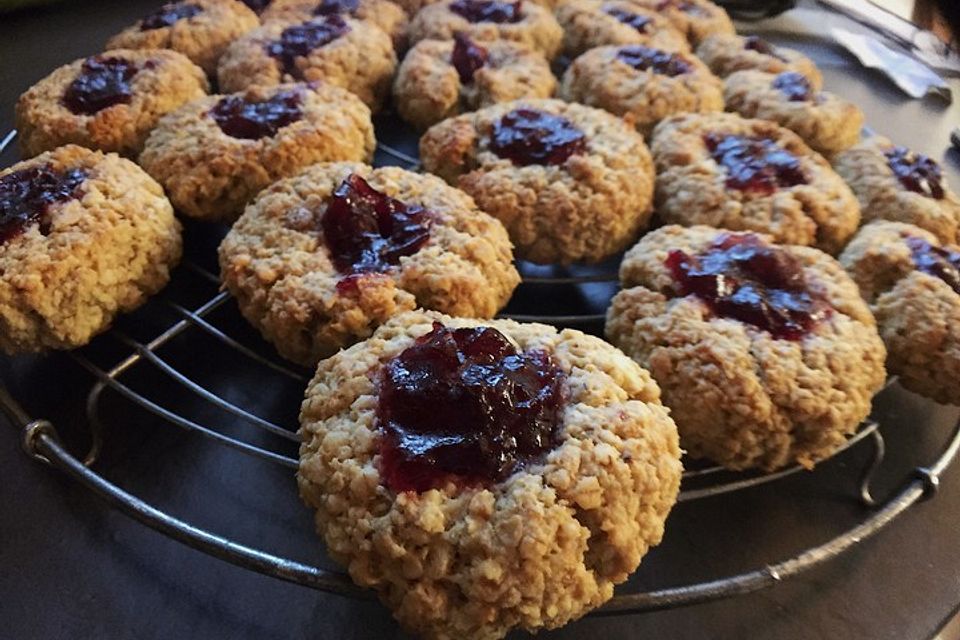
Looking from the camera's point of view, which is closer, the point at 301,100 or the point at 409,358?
the point at 409,358

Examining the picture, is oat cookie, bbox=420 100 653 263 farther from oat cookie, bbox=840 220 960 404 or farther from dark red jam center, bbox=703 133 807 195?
oat cookie, bbox=840 220 960 404

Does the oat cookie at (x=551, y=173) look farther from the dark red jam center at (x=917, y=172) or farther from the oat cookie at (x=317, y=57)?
the dark red jam center at (x=917, y=172)

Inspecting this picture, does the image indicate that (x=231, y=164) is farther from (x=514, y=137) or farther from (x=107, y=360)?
(x=514, y=137)

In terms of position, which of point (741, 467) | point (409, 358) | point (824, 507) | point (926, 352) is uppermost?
point (409, 358)

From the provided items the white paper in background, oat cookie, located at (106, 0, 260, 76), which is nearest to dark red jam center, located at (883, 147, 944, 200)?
the white paper in background

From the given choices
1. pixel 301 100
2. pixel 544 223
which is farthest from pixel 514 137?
pixel 301 100

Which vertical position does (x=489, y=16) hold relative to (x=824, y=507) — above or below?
above
